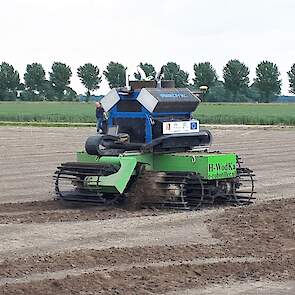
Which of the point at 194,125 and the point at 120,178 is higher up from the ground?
the point at 194,125

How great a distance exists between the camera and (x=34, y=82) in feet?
375

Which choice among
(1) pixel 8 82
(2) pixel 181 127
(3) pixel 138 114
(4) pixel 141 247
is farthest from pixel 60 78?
(4) pixel 141 247

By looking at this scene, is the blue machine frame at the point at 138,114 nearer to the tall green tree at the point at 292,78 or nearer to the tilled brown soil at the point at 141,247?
the tilled brown soil at the point at 141,247

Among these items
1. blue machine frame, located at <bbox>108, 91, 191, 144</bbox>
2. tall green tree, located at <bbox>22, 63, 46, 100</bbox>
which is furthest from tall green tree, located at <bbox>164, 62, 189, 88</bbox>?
tall green tree, located at <bbox>22, 63, 46, 100</bbox>

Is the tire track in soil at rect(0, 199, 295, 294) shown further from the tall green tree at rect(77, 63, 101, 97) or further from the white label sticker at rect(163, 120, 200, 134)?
the tall green tree at rect(77, 63, 101, 97)

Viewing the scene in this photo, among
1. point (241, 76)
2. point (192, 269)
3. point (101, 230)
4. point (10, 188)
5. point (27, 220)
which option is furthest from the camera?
point (241, 76)

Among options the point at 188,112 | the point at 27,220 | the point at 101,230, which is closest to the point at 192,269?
the point at 101,230

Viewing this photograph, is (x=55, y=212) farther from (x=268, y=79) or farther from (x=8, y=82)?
(x=8, y=82)

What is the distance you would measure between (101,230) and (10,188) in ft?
18.7

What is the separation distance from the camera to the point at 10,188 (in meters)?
16.8

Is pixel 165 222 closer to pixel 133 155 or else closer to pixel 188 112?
pixel 133 155

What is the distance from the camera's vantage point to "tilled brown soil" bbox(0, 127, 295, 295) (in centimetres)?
839

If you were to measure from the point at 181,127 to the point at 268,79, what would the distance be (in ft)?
317

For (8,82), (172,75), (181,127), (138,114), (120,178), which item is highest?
(8,82)
